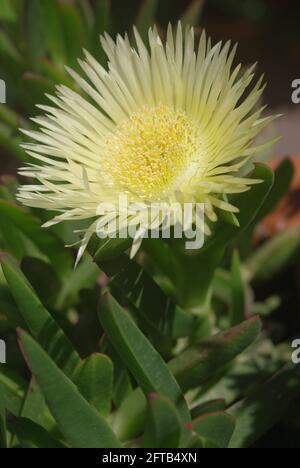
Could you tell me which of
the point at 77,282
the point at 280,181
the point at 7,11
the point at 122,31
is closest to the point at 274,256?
the point at 280,181

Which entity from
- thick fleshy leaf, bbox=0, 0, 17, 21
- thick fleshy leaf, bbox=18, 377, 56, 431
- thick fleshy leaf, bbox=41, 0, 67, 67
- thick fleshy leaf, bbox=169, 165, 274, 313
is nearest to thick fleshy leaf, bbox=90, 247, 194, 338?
thick fleshy leaf, bbox=169, 165, 274, 313

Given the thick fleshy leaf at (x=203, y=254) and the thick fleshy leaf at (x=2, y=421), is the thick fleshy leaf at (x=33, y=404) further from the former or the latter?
the thick fleshy leaf at (x=203, y=254)

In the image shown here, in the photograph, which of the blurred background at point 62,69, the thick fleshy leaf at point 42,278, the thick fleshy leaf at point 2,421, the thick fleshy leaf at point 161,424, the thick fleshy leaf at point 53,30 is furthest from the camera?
the thick fleshy leaf at point 53,30

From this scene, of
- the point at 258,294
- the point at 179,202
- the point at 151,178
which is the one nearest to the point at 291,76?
the point at 258,294

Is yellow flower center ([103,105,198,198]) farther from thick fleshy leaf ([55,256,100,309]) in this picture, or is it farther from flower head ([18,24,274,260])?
thick fleshy leaf ([55,256,100,309])

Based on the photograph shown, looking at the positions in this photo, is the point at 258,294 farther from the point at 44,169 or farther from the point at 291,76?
the point at 291,76

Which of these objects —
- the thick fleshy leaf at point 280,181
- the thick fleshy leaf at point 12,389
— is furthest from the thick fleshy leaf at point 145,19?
the thick fleshy leaf at point 12,389
